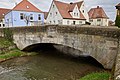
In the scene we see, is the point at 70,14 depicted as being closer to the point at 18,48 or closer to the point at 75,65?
the point at 18,48

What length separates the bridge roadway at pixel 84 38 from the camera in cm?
1133

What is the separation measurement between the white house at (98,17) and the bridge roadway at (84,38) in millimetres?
31014

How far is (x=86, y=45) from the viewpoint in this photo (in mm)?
12852

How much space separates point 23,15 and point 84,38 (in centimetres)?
2098

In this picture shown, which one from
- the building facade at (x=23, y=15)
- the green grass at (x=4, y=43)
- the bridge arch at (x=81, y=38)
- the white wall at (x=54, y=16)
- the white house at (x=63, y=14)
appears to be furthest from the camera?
the white wall at (x=54, y=16)

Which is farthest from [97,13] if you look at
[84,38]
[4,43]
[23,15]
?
[84,38]

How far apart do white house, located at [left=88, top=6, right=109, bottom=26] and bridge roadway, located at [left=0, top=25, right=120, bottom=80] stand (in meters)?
31.0

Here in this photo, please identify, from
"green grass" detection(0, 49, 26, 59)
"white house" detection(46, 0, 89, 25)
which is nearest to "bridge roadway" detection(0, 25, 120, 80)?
"green grass" detection(0, 49, 26, 59)

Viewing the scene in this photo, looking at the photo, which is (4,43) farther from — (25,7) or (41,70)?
(25,7)

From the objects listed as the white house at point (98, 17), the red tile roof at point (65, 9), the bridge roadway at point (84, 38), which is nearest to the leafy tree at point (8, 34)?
the bridge roadway at point (84, 38)

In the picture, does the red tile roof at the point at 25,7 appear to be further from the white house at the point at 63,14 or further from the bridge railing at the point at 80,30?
the bridge railing at the point at 80,30

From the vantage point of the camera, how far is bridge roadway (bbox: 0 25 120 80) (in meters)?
11.3

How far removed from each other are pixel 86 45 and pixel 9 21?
906 inches

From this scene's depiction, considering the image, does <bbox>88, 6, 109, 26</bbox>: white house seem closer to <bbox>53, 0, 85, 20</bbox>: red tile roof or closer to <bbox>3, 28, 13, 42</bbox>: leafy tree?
<bbox>53, 0, 85, 20</bbox>: red tile roof
